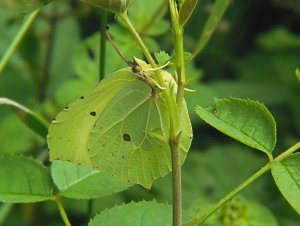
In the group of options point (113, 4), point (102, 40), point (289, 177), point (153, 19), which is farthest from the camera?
point (153, 19)

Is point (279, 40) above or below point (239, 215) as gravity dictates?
below

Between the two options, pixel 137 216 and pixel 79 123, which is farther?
pixel 79 123

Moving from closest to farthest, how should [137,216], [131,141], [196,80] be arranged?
[137,216], [131,141], [196,80]

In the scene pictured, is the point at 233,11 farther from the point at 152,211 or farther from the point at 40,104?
the point at 152,211

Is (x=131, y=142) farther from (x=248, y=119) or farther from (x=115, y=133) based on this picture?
(x=248, y=119)

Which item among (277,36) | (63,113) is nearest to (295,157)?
(63,113)

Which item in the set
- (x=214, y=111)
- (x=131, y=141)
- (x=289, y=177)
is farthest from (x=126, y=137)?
(x=289, y=177)

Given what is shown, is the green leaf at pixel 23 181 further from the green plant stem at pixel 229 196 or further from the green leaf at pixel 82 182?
the green plant stem at pixel 229 196
